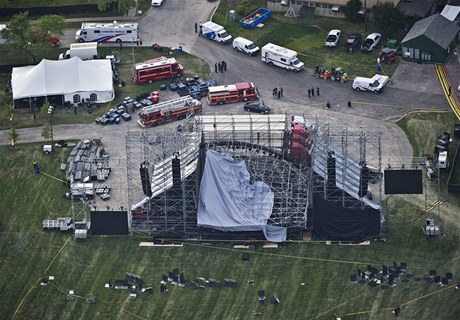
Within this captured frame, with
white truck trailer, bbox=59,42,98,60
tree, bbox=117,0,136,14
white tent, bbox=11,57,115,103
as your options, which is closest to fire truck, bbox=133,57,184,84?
white tent, bbox=11,57,115,103

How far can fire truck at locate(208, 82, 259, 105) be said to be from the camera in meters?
164

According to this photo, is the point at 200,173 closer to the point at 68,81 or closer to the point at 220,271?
the point at 220,271

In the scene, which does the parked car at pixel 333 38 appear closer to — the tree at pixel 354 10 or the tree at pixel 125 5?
the tree at pixel 354 10

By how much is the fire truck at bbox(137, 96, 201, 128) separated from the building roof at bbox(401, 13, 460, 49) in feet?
96.1

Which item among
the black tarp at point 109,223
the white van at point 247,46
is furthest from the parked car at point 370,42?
the black tarp at point 109,223

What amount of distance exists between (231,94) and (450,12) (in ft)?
111

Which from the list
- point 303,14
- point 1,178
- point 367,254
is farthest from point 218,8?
point 367,254

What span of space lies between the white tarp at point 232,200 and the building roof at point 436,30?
132 ft

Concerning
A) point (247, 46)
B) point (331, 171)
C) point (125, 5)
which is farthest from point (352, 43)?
point (331, 171)

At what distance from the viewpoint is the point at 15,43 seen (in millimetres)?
172750

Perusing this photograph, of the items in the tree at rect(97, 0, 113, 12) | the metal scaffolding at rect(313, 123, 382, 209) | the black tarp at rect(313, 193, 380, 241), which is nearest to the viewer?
the black tarp at rect(313, 193, 380, 241)

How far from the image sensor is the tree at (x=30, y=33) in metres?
173

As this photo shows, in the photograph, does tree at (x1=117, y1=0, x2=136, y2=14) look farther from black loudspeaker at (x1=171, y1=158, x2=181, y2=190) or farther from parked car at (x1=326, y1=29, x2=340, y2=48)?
black loudspeaker at (x1=171, y1=158, x2=181, y2=190)

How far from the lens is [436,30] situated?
171750 mm
